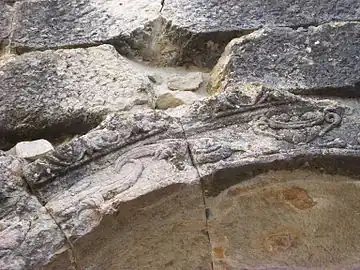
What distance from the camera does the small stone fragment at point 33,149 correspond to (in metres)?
2.22

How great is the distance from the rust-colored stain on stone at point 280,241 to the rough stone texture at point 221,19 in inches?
26.3

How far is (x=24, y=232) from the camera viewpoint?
1.98m

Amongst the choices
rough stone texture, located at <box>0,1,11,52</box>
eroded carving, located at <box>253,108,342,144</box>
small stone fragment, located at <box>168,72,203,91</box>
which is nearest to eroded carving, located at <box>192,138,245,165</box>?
eroded carving, located at <box>253,108,342,144</box>

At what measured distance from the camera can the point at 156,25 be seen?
2.69m

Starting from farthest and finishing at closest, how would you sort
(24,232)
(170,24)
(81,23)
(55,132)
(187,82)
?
1. (81,23)
2. (170,24)
3. (187,82)
4. (55,132)
5. (24,232)

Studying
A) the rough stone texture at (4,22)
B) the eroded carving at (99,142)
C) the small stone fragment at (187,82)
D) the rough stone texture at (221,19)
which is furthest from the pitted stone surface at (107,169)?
the rough stone texture at (4,22)

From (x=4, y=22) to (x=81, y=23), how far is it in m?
0.30

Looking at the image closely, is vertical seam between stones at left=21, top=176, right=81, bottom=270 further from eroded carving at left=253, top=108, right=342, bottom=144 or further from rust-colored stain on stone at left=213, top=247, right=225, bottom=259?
eroded carving at left=253, top=108, right=342, bottom=144

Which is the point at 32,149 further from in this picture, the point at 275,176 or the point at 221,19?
the point at 221,19

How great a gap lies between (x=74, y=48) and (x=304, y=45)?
0.77m

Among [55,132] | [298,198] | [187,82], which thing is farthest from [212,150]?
[55,132]

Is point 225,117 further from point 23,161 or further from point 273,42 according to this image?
point 23,161

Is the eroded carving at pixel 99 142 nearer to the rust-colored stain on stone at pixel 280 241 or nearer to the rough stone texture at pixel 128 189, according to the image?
the rough stone texture at pixel 128 189

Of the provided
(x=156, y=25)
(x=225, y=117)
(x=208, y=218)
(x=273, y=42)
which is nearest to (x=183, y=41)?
(x=156, y=25)
